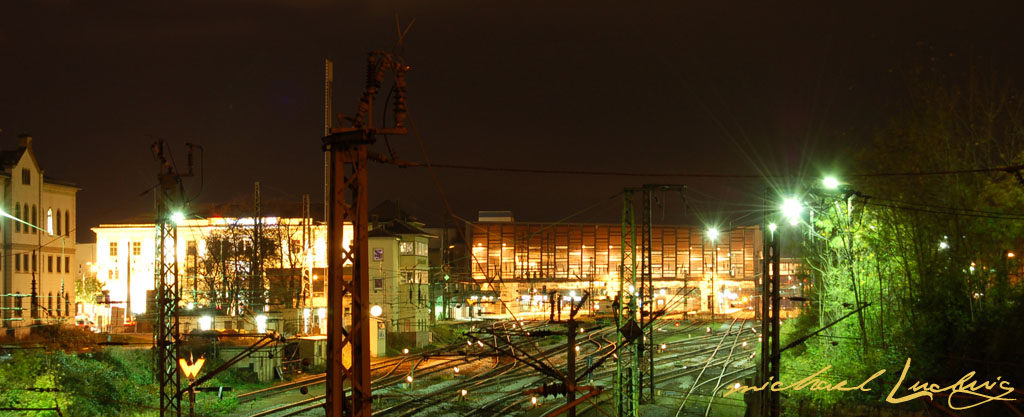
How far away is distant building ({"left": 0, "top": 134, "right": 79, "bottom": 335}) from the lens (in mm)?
41312

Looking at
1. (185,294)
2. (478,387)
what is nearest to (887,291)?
(478,387)

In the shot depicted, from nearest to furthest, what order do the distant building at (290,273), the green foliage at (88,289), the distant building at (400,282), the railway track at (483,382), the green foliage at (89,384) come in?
the green foliage at (89,384) → the railway track at (483,382) → the distant building at (290,273) → the distant building at (400,282) → the green foliage at (88,289)

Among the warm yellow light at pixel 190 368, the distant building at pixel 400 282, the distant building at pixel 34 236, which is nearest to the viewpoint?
the warm yellow light at pixel 190 368

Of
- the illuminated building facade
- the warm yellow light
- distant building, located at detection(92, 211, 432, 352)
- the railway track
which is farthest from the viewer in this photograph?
the illuminated building facade

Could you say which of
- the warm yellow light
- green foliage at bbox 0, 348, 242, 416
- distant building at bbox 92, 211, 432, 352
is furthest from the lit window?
the warm yellow light

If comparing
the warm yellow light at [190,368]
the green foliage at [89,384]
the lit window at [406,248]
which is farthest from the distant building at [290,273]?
the warm yellow light at [190,368]

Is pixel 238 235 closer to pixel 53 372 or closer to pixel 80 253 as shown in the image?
pixel 53 372

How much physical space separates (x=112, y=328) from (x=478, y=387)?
26.9 m

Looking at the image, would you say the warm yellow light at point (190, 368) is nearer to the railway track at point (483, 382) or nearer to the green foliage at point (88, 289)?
the railway track at point (483, 382)

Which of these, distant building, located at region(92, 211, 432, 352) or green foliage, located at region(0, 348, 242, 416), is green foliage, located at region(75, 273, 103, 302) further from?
green foliage, located at region(0, 348, 242, 416)

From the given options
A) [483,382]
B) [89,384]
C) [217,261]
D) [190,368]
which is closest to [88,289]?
[217,261]

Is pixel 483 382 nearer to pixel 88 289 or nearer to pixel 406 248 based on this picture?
pixel 406 248

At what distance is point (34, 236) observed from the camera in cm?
4422

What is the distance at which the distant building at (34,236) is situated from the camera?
41.3 m
